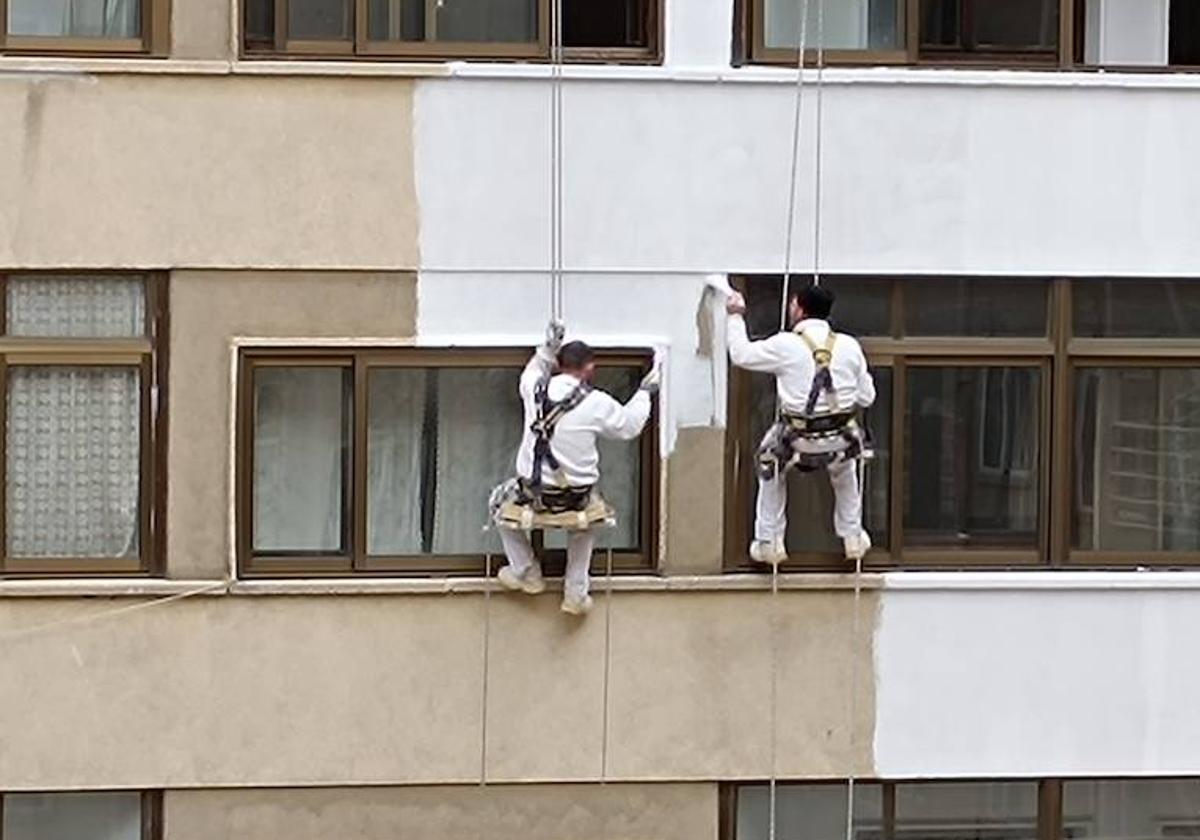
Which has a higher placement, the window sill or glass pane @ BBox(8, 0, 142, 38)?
glass pane @ BBox(8, 0, 142, 38)

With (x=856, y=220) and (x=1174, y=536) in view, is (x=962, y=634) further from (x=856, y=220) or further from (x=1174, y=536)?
(x=856, y=220)

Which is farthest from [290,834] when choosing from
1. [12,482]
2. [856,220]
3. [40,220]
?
[856,220]

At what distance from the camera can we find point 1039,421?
1305 centimetres

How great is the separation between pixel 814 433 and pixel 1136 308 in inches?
82.8

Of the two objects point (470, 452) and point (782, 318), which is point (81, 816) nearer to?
point (470, 452)

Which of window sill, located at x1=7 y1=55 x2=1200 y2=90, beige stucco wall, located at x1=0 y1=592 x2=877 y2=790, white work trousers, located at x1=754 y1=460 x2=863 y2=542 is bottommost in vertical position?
beige stucco wall, located at x1=0 y1=592 x2=877 y2=790

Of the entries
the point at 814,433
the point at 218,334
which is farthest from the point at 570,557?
the point at 218,334

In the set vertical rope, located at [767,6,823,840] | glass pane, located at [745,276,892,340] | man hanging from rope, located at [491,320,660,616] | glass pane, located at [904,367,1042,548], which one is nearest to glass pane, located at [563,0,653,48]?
vertical rope, located at [767,6,823,840]

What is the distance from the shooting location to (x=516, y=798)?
41.6ft

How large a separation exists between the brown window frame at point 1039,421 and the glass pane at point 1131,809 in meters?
1.21

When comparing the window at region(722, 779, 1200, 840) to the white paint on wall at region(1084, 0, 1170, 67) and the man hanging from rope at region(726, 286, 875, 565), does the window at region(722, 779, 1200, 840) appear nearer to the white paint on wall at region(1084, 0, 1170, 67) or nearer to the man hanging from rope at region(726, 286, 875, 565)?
the man hanging from rope at region(726, 286, 875, 565)

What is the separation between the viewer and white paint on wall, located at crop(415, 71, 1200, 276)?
12.5 metres

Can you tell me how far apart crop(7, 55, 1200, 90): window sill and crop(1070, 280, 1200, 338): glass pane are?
1.06m

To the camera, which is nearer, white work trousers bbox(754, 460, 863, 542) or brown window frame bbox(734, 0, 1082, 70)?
white work trousers bbox(754, 460, 863, 542)
